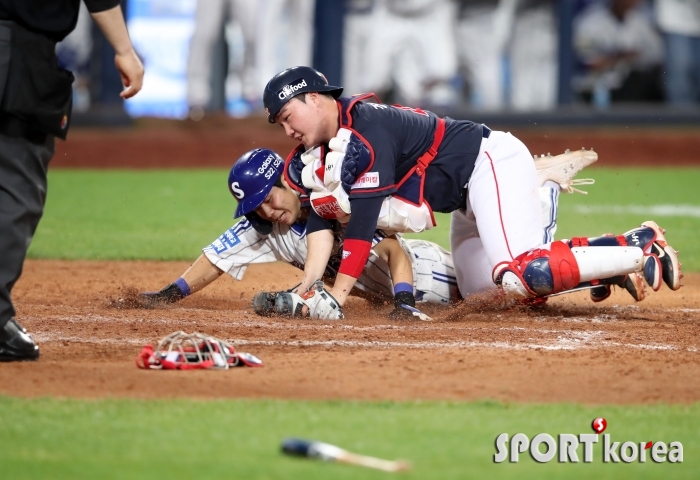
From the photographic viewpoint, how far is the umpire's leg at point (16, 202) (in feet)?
12.3

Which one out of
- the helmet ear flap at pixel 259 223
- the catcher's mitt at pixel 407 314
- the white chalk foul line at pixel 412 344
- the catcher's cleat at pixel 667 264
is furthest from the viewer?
the helmet ear flap at pixel 259 223

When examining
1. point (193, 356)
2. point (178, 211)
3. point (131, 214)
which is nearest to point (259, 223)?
point (193, 356)

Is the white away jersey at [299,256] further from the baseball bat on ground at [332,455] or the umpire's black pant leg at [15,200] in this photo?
the baseball bat on ground at [332,455]

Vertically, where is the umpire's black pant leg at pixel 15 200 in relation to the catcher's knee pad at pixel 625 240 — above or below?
above

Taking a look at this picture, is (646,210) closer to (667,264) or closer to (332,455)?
(667,264)

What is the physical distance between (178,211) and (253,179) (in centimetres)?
544

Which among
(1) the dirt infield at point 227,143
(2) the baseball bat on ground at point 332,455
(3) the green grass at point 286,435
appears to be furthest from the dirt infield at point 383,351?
(1) the dirt infield at point 227,143

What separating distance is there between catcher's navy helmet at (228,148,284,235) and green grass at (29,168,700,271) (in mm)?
2568

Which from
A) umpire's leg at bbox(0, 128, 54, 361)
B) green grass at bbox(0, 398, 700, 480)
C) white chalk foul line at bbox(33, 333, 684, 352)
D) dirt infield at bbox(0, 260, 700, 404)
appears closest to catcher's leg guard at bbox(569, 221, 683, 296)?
dirt infield at bbox(0, 260, 700, 404)

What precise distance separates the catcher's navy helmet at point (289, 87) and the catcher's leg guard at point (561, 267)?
1.24 m

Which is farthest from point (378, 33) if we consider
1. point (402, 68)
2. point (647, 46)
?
point (647, 46)

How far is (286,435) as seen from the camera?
10.1 ft

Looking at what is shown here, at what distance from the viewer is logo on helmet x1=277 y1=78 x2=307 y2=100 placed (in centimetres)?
473

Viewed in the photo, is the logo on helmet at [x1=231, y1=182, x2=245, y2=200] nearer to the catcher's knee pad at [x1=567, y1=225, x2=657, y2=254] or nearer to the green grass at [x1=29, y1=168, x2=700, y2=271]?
the catcher's knee pad at [x1=567, y1=225, x2=657, y2=254]
